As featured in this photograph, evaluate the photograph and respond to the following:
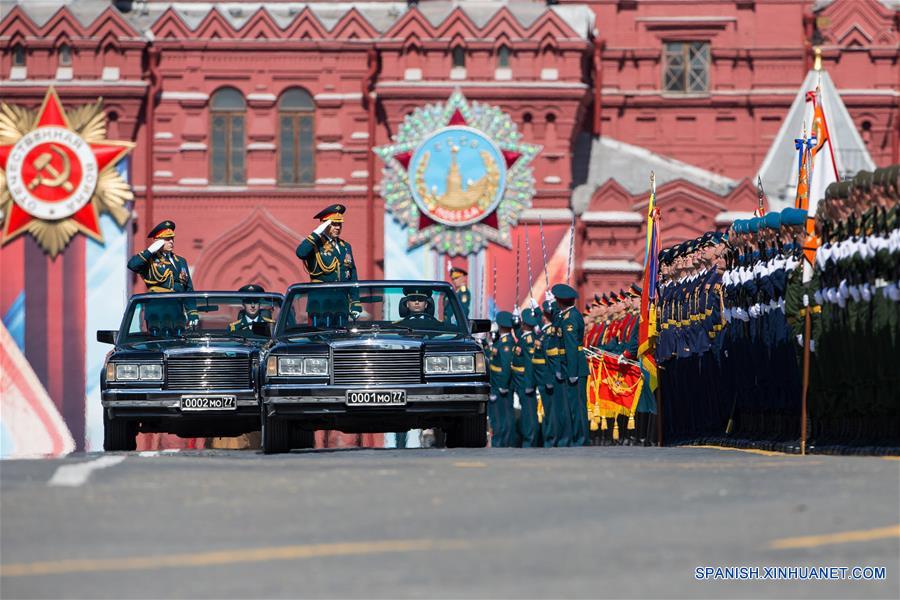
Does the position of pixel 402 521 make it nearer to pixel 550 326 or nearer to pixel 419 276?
pixel 550 326

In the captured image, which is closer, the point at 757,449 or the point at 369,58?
the point at 757,449

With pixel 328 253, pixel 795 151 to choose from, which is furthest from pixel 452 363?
pixel 795 151

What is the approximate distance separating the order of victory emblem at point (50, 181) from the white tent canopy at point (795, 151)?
12.5 metres

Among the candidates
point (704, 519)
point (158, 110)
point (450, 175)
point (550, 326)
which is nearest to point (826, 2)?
point (450, 175)

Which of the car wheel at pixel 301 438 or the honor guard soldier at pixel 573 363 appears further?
the honor guard soldier at pixel 573 363

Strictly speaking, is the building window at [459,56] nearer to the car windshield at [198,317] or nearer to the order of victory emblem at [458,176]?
the order of victory emblem at [458,176]

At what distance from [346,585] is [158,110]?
3506cm

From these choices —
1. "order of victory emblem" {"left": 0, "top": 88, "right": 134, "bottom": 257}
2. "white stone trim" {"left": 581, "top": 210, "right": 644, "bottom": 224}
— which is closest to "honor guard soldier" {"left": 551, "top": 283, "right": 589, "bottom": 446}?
"white stone trim" {"left": 581, "top": 210, "right": 644, "bottom": 224}

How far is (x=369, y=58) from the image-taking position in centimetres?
4116

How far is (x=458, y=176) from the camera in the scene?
131 feet

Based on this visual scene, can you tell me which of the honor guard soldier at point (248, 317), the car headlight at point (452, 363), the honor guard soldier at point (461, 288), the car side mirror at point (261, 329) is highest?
the honor guard soldier at point (461, 288)

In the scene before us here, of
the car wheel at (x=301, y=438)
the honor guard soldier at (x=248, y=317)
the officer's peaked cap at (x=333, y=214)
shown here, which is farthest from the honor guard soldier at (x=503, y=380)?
the officer's peaked cap at (x=333, y=214)

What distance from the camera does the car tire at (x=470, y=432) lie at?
56.2 feet

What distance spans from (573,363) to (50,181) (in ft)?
64.5
